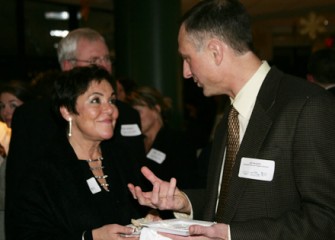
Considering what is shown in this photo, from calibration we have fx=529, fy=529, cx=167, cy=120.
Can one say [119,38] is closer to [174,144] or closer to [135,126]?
[174,144]

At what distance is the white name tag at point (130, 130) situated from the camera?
3.32 meters

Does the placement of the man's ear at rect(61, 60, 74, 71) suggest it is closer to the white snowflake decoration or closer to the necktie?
the necktie

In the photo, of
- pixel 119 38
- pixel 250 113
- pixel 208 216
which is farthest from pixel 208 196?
pixel 119 38

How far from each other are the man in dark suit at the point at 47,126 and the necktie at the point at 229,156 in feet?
2.90

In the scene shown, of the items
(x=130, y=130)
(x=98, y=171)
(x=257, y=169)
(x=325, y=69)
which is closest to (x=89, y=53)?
(x=130, y=130)

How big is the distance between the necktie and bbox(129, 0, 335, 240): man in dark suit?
0.01 metres

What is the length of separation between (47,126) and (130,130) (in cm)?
66

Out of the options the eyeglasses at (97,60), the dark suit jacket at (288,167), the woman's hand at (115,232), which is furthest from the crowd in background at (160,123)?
the dark suit jacket at (288,167)

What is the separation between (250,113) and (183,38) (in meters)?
0.40

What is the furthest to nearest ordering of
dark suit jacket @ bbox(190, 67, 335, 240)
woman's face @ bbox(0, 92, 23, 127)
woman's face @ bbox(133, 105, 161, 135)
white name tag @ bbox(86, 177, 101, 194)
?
woman's face @ bbox(133, 105, 161, 135) → woman's face @ bbox(0, 92, 23, 127) → white name tag @ bbox(86, 177, 101, 194) → dark suit jacket @ bbox(190, 67, 335, 240)

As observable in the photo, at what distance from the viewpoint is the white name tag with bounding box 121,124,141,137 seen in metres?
3.32

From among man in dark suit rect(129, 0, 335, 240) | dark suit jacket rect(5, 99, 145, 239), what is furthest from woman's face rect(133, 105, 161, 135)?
man in dark suit rect(129, 0, 335, 240)

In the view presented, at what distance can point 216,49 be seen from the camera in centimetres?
204

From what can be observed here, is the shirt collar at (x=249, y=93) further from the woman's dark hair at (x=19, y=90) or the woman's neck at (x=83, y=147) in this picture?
the woman's dark hair at (x=19, y=90)
